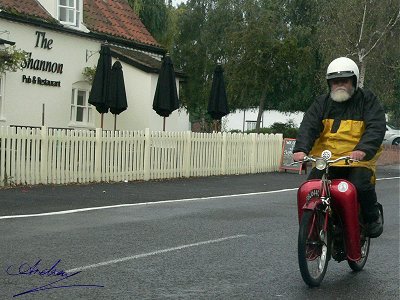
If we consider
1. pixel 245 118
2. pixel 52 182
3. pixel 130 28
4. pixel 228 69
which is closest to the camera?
pixel 52 182

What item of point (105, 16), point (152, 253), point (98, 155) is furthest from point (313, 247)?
point (105, 16)

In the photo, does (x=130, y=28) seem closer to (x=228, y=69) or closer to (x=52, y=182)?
(x=228, y=69)

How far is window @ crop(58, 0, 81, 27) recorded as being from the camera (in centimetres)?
2559

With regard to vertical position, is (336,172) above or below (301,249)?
above

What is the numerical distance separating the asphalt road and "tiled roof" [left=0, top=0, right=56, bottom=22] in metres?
9.72

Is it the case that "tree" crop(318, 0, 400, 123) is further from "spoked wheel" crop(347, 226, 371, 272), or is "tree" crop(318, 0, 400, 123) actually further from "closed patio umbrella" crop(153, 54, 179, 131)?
"spoked wheel" crop(347, 226, 371, 272)

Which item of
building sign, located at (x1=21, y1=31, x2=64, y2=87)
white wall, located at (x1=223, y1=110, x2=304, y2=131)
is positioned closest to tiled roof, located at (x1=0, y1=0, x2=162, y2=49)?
building sign, located at (x1=21, y1=31, x2=64, y2=87)

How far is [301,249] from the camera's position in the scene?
6.30 meters

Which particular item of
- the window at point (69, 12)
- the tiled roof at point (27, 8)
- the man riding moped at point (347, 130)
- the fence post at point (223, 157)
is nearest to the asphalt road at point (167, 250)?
the man riding moped at point (347, 130)

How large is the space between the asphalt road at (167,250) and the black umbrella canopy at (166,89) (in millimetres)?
8240

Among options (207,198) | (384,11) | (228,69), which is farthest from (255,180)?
(384,11)

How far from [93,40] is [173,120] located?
487 centimetres

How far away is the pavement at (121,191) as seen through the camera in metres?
13.0

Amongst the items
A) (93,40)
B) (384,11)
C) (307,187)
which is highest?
(384,11)
